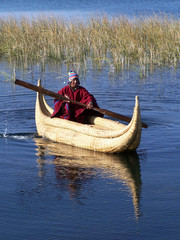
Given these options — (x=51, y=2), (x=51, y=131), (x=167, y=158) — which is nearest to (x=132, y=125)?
(x=167, y=158)

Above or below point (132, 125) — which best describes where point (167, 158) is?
below

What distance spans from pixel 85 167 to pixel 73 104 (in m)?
2.28

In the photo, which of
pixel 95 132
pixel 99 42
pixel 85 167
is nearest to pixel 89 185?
pixel 85 167

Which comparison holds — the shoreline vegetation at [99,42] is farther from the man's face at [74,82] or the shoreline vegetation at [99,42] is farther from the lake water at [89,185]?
the man's face at [74,82]

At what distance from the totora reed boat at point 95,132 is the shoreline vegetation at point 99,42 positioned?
668cm

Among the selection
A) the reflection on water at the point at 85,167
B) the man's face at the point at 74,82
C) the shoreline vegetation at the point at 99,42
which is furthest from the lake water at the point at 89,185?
the shoreline vegetation at the point at 99,42

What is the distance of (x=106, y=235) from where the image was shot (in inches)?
197

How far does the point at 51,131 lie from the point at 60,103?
1.80 feet

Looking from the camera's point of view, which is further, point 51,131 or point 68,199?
point 51,131

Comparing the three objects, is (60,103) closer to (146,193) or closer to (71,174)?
(71,174)

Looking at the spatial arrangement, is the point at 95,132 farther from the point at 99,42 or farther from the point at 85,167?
the point at 99,42

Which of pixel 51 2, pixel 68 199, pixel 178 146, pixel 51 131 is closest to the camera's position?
pixel 68 199

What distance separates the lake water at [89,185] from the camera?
5.20 meters

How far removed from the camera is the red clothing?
30.7 feet
